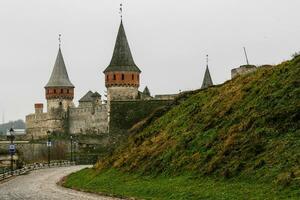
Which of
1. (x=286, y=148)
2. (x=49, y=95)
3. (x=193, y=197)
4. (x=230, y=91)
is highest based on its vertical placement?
(x=49, y=95)

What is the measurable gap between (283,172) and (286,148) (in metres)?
1.50

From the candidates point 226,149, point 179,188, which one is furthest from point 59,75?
point 179,188

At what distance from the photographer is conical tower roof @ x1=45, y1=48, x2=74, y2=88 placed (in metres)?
105

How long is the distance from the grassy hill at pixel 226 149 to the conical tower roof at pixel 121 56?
5364 cm

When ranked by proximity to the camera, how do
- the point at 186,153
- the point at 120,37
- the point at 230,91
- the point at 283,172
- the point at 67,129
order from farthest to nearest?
the point at 67,129, the point at 120,37, the point at 230,91, the point at 186,153, the point at 283,172

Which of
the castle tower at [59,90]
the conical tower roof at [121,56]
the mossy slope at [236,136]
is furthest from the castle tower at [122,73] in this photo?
the mossy slope at [236,136]

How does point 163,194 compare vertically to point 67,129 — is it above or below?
below

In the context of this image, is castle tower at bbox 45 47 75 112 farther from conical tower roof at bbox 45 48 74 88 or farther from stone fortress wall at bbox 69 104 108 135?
stone fortress wall at bbox 69 104 108 135

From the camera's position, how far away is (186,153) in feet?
73.9

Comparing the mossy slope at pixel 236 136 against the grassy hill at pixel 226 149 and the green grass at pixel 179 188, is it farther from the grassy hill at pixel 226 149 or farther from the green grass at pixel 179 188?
the green grass at pixel 179 188

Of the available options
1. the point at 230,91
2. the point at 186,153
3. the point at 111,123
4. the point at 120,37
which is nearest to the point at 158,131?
the point at 230,91

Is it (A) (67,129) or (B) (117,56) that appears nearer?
(B) (117,56)

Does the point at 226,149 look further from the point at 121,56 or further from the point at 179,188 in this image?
the point at 121,56

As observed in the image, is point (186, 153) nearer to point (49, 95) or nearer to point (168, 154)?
point (168, 154)
